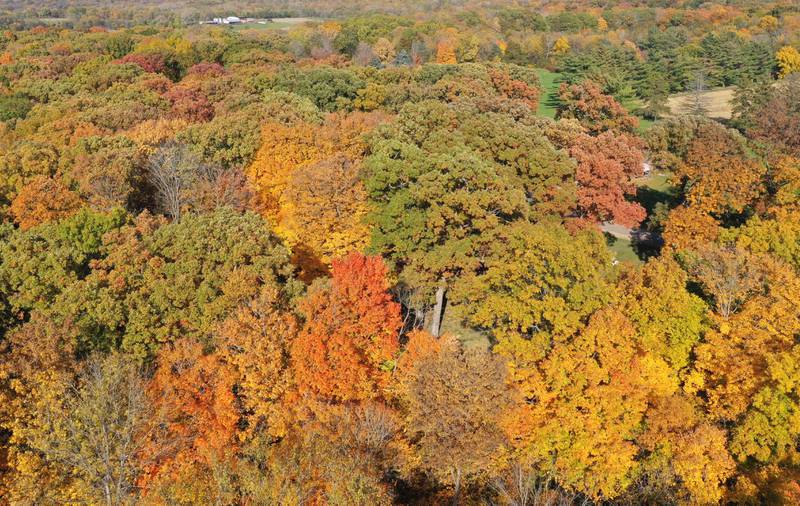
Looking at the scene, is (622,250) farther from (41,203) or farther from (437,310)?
(41,203)

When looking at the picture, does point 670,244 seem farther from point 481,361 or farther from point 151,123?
point 151,123

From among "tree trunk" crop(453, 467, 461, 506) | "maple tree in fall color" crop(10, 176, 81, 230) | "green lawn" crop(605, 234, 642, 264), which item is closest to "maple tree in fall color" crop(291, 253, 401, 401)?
"tree trunk" crop(453, 467, 461, 506)

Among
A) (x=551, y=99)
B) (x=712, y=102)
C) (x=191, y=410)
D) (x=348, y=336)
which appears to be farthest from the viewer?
(x=551, y=99)

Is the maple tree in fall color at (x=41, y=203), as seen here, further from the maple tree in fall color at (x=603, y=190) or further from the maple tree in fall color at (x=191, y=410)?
the maple tree in fall color at (x=603, y=190)

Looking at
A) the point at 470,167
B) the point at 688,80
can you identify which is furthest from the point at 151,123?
the point at 688,80

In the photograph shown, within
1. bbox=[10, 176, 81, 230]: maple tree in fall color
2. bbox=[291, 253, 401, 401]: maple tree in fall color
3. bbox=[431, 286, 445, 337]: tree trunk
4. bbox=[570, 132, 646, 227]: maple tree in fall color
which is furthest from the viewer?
bbox=[570, 132, 646, 227]: maple tree in fall color

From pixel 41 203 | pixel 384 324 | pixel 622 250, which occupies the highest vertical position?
pixel 41 203

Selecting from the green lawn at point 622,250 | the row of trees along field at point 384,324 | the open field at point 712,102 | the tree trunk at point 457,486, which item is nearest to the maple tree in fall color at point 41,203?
the row of trees along field at point 384,324

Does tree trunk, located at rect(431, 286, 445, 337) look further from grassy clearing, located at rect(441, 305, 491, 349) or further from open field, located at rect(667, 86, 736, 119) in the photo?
open field, located at rect(667, 86, 736, 119)

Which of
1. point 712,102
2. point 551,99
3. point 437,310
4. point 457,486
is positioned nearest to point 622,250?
point 437,310

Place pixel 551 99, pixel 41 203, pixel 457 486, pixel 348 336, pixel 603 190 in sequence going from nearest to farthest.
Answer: pixel 457 486 < pixel 348 336 < pixel 41 203 < pixel 603 190 < pixel 551 99
